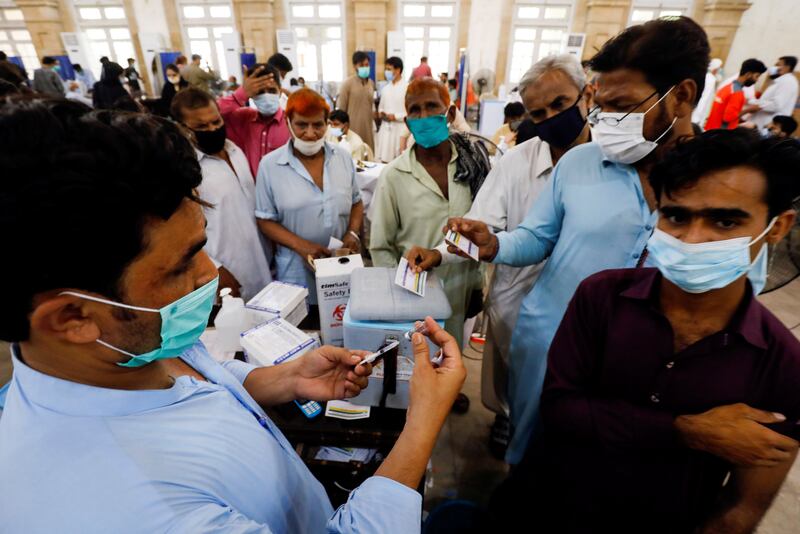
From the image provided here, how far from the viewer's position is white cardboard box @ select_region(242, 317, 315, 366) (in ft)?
4.83

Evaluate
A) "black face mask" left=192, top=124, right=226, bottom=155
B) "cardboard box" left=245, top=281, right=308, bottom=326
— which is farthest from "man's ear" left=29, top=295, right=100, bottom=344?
"black face mask" left=192, top=124, right=226, bottom=155

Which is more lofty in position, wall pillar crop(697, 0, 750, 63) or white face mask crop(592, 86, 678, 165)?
wall pillar crop(697, 0, 750, 63)

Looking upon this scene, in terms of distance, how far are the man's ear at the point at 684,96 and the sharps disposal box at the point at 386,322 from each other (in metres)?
1.14

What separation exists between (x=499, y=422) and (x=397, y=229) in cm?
138

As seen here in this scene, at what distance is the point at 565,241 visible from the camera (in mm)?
1599

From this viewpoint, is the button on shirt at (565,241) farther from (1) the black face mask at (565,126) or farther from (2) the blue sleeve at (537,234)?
(1) the black face mask at (565,126)

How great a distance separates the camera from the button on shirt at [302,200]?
7.72 feet

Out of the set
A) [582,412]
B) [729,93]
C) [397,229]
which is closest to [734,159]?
[582,412]

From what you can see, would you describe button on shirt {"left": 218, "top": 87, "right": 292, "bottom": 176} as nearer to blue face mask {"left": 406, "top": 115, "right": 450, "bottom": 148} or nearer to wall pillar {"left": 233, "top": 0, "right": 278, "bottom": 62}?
blue face mask {"left": 406, "top": 115, "right": 450, "bottom": 148}

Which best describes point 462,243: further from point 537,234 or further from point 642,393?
point 642,393

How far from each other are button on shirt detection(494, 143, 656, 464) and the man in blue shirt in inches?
38.5

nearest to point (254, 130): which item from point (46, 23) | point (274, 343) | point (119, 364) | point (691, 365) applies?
point (274, 343)

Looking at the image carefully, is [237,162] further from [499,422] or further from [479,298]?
[499,422]

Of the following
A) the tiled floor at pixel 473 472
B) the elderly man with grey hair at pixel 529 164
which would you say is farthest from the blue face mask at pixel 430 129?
the tiled floor at pixel 473 472
